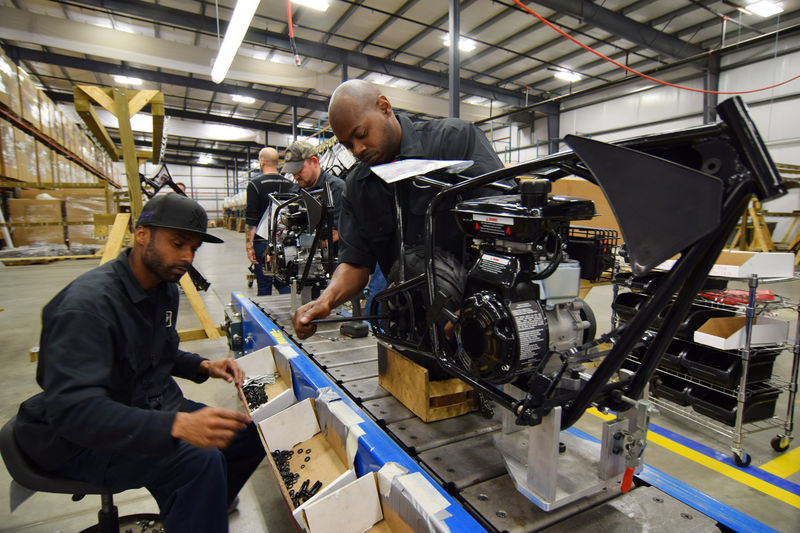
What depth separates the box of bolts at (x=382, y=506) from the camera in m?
1.08

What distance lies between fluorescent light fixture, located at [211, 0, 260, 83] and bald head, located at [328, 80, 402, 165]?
3071 millimetres

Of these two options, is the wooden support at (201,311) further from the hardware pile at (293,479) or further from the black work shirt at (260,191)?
the hardware pile at (293,479)

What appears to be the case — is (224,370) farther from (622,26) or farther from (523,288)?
(622,26)

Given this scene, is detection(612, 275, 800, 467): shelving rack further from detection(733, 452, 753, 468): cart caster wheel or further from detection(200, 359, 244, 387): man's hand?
detection(200, 359, 244, 387): man's hand

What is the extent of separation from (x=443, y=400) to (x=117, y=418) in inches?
41.2

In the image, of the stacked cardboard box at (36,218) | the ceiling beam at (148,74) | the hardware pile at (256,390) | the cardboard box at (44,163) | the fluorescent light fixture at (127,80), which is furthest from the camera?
the fluorescent light fixture at (127,80)

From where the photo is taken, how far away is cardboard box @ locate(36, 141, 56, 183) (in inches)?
337

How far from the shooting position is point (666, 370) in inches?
110

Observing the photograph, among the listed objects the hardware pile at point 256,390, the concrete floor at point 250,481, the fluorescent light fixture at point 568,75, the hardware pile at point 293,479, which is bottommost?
the concrete floor at point 250,481

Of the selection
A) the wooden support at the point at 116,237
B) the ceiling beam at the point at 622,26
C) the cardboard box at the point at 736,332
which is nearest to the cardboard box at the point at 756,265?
the cardboard box at the point at 736,332

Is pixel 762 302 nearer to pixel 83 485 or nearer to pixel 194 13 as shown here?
pixel 83 485

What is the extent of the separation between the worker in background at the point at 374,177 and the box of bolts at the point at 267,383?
0.48 meters

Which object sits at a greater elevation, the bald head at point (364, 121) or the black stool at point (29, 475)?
the bald head at point (364, 121)

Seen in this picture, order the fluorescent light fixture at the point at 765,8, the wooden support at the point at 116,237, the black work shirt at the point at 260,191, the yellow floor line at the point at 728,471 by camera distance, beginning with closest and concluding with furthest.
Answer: the yellow floor line at the point at 728,471 < the wooden support at the point at 116,237 < the black work shirt at the point at 260,191 < the fluorescent light fixture at the point at 765,8
